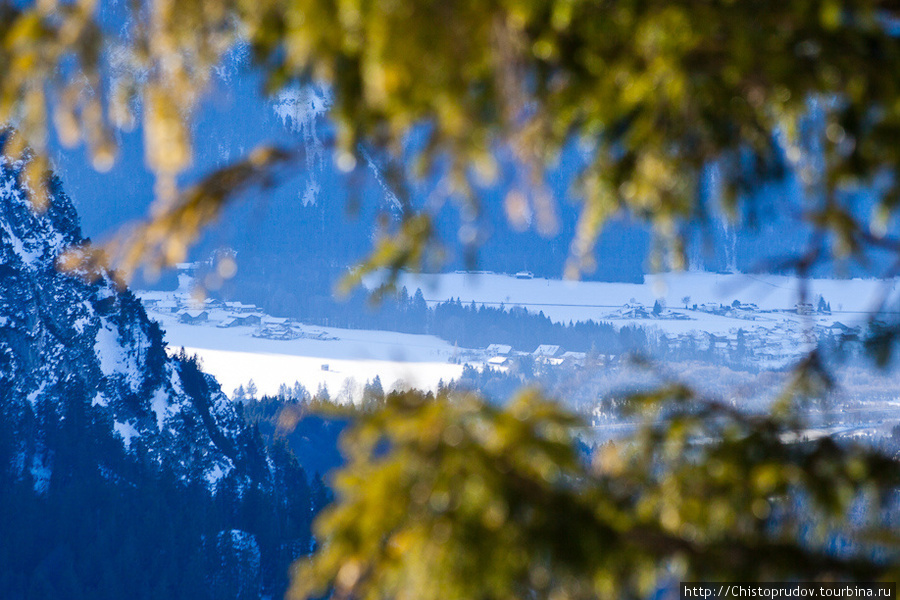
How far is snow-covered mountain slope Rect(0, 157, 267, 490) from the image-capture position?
1916 inches

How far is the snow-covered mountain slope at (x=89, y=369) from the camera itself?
48656 mm

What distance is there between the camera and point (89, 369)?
51.1 metres

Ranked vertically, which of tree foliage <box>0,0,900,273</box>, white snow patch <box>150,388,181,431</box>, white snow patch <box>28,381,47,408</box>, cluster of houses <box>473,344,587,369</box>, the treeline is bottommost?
tree foliage <box>0,0,900,273</box>

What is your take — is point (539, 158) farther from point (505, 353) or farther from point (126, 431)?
point (505, 353)

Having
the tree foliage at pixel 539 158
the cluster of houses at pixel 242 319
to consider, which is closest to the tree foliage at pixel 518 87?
the tree foliage at pixel 539 158

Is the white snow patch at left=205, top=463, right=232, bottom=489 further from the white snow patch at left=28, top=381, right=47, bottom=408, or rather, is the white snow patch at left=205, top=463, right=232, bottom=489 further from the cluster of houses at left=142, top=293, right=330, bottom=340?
the cluster of houses at left=142, top=293, right=330, bottom=340

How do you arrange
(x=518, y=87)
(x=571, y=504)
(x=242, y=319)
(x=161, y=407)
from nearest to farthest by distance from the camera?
(x=518, y=87), (x=571, y=504), (x=161, y=407), (x=242, y=319)

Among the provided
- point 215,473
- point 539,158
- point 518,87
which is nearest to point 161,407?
point 215,473

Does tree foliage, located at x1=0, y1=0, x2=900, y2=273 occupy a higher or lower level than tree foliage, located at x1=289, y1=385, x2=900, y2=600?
higher

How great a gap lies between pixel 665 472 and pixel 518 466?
81cm

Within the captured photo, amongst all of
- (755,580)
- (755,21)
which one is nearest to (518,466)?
(755,580)

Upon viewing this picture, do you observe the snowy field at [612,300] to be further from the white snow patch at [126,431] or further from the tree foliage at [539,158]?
the tree foliage at [539,158]

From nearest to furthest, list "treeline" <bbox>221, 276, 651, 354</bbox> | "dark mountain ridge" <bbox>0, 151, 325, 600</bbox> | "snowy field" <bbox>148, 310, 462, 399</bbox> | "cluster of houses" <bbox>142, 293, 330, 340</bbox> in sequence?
"dark mountain ridge" <bbox>0, 151, 325, 600</bbox> < "snowy field" <bbox>148, 310, 462, 399</bbox> < "treeline" <bbox>221, 276, 651, 354</bbox> < "cluster of houses" <bbox>142, 293, 330, 340</bbox>

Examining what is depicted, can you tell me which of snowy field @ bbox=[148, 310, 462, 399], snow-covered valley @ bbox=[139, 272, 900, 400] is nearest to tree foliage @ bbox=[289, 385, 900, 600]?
snowy field @ bbox=[148, 310, 462, 399]
